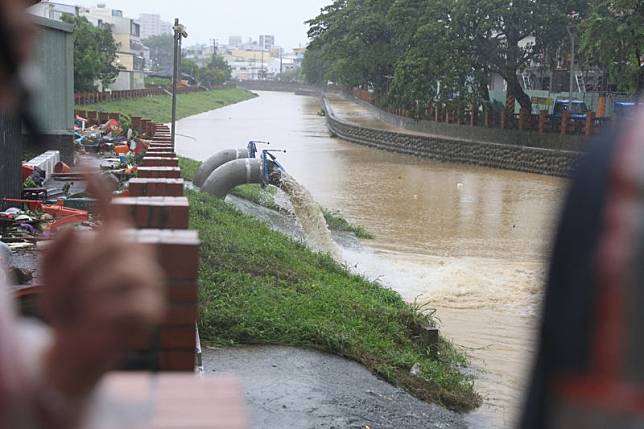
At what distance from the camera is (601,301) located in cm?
114

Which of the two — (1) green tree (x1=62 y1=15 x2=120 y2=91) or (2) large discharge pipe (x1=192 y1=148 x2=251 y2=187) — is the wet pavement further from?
(1) green tree (x1=62 y1=15 x2=120 y2=91)

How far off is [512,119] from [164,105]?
3025 cm

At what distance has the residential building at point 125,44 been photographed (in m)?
81.3

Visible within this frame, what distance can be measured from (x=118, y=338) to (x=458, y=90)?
126 ft

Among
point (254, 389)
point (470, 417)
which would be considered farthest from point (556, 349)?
point (470, 417)

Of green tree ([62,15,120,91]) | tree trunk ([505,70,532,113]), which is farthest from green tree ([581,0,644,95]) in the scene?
green tree ([62,15,120,91])

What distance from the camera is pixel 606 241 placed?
1.13m

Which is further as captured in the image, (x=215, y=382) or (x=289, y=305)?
(x=289, y=305)

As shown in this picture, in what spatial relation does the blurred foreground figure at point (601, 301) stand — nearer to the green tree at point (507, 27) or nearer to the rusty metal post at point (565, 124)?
the rusty metal post at point (565, 124)

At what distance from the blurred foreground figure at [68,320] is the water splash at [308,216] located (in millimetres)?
16045

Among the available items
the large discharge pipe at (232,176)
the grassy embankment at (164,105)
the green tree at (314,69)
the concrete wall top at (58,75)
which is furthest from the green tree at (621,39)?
the green tree at (314,69)

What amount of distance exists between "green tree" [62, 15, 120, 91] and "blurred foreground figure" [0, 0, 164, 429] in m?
42.4

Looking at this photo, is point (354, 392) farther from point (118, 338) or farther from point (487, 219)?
point (487, 219)

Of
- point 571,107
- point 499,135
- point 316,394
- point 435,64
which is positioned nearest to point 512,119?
point 499,135
